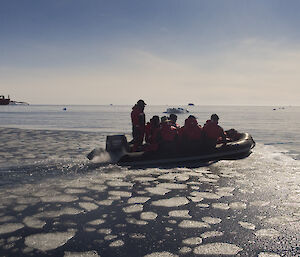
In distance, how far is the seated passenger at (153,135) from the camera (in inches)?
382

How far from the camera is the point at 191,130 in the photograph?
32.1 feet

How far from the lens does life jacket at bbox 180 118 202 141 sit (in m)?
9.72

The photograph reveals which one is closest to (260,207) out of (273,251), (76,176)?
(273,251)

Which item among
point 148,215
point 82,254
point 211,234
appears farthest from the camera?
point 148,215

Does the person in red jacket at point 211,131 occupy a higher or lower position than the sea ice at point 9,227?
higher

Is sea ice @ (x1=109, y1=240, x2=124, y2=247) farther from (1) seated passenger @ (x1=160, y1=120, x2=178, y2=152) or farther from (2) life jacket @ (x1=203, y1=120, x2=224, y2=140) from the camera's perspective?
(2) life jacket @ (x1=203, y1=120, x2=224, y2=140)

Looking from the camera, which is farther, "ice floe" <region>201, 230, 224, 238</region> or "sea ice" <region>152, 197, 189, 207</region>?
"sea ice" <region>152, 197, 189, 207</region>

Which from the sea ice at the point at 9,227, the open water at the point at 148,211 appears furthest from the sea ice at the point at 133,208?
the sea ice at the point at 9,227

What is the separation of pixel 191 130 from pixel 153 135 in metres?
1.27

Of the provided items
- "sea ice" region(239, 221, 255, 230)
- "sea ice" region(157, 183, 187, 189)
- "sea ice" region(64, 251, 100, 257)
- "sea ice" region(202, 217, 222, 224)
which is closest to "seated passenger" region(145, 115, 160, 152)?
"sea ice" region(157, 183, 187, 189)

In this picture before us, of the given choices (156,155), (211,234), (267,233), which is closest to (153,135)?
(156,155)

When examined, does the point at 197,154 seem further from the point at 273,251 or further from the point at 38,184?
the point at 273,251

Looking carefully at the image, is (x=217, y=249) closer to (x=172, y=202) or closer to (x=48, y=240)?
(x=172, y=202)

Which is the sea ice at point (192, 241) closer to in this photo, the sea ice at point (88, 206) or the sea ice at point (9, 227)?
the sea ice at point (88, 206)
